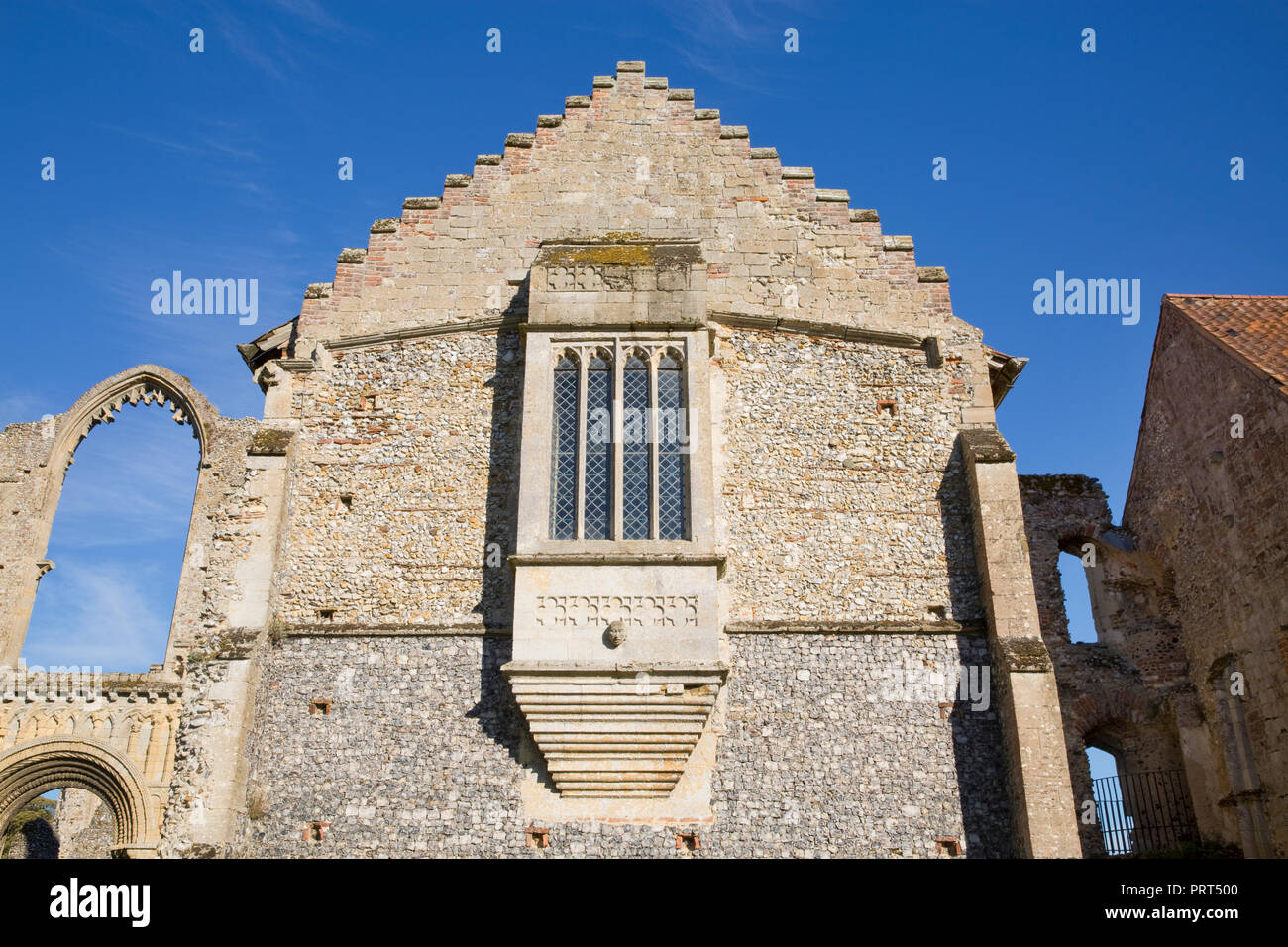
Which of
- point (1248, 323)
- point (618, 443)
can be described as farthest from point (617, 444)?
point (1248, 323)

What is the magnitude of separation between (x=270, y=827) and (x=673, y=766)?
485 cm

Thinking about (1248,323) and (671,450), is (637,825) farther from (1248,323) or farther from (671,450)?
(1248,323)

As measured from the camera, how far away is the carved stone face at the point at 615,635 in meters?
11.8

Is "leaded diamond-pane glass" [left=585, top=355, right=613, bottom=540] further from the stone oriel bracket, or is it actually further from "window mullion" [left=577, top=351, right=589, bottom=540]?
the stone oriel bracket

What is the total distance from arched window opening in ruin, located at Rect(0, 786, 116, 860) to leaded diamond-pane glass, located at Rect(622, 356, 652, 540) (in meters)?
14.4

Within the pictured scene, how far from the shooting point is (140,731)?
18.9 metres

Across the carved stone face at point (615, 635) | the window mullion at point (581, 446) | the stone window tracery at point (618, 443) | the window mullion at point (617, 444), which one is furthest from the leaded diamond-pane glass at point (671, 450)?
the carved stone face at point (615, 635)

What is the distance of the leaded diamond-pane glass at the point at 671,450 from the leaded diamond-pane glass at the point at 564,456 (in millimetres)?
1128

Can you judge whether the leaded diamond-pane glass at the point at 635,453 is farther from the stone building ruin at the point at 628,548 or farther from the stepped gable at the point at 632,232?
the stepped gable at the point at 632,232

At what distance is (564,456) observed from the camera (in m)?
13.2

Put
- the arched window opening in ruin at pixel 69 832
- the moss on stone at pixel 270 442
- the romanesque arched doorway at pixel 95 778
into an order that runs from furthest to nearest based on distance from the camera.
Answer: the arched window opening in ruin at pixel 69 832 < the romanesque arched doorway at pixel 95 778 < the moss on stone at pixel 270 442

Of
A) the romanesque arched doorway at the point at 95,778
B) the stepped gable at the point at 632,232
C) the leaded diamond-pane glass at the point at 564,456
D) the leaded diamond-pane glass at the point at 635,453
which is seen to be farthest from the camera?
the romanesque arched doorway at the point at 95,778

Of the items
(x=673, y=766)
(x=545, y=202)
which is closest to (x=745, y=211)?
(x=545, y=202)

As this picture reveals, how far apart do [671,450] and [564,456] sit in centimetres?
142
